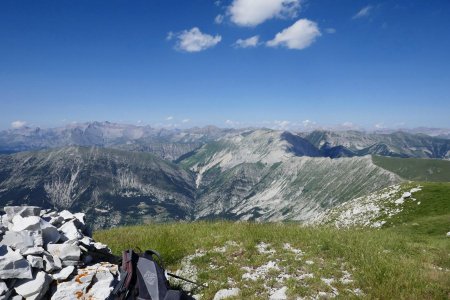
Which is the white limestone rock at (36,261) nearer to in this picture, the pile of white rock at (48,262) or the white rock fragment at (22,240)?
the pile of white rock at (48,262)

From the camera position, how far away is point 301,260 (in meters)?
12.0

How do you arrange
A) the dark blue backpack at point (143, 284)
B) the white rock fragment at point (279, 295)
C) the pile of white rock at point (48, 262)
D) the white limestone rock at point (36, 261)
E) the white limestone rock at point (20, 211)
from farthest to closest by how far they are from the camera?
1. the white limestone rock at point (20, 211)
2. the white rock fragment at point (279, 295)
3. the white limestone rock at point (36, 261)
4. the pile of white rock at point (48, 262)
5. the dark blue backpack at point (143, 284)

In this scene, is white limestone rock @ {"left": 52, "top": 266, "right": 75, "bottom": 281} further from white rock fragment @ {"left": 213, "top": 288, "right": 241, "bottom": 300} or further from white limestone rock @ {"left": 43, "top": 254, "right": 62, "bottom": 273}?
white rock fragment @ {"left": 213, "top": 288, "right": 241, "bottom": 300}

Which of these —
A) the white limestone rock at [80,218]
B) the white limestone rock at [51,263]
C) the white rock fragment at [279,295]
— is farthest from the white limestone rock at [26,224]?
the white rock fragment at [279,295]

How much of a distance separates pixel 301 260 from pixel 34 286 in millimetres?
8247

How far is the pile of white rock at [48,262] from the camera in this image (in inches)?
334

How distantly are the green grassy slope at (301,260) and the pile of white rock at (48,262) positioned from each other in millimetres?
2697

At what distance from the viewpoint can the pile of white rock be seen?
8.48 meters

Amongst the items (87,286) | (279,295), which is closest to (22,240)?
(87,286)

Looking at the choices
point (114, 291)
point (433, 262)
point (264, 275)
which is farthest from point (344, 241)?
point (114, 291)

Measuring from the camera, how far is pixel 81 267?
995 centimetres

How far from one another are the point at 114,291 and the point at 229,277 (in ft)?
13.9

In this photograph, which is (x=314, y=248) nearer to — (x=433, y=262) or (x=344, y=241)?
(x=344, y=241)

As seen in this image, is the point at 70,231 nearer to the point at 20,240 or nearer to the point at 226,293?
the point at 20,240
